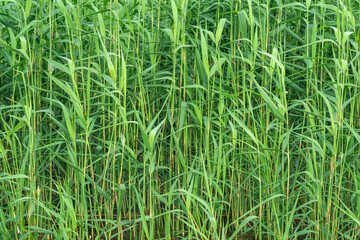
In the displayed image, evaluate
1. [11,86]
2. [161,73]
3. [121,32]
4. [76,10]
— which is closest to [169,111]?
[161,73]

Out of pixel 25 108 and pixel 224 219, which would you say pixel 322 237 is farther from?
pixel 25 108

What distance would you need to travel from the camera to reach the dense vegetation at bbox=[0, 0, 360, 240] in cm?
208

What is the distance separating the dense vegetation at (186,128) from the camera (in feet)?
6.81

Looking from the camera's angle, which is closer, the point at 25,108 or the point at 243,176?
the point at 25,108

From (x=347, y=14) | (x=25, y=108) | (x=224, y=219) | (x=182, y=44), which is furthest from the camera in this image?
(x=224, y=219)

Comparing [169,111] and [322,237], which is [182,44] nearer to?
[169,111]

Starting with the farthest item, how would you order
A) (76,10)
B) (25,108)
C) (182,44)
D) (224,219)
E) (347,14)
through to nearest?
1. (224,219)
2. (76,10)
3. (182,44)
4. (347,14)
5. (25,108)

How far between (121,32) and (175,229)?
3.32 ft

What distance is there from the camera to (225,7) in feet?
8.52

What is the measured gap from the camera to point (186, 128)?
2189 mm

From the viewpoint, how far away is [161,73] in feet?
7.64

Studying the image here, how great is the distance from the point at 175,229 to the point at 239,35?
3.35 ft

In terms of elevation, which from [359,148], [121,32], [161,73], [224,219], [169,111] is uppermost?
[121,32]

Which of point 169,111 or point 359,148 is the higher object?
point 169,111
